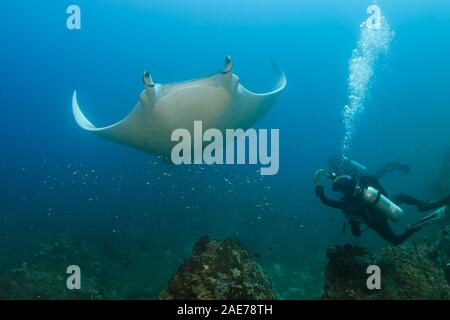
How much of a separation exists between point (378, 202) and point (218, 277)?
387 centimetres

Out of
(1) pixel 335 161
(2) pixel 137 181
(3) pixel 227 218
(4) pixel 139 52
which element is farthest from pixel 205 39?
(1) pixel 335 161

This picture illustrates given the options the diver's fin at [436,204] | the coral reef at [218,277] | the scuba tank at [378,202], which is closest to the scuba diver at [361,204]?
the scuba tank at [378,202]

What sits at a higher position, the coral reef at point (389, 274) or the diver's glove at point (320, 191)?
the diver's glove at point (320, 191)

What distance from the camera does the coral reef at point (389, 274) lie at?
5.26 metres

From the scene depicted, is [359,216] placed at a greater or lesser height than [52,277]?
greater

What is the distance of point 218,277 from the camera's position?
504 centimetres

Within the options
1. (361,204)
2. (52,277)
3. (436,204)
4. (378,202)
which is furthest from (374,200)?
(52,277)

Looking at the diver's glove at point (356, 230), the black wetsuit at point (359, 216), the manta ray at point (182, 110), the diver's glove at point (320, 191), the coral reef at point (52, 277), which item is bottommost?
the coral reef at point (52, 277)

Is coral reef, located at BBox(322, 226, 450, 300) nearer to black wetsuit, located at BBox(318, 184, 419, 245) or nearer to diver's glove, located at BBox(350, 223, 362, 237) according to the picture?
diver's glove, located at BBox(350, 223, 362, 237)

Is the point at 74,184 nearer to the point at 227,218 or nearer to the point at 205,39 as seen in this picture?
the point at 227,218

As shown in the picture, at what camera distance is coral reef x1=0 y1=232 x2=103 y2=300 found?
841 cm

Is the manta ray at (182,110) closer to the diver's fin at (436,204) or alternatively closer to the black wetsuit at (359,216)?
the black wetsuit at (359,216)

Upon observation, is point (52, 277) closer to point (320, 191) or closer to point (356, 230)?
point (320, 191)

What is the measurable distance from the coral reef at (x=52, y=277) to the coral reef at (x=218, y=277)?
481 cm
